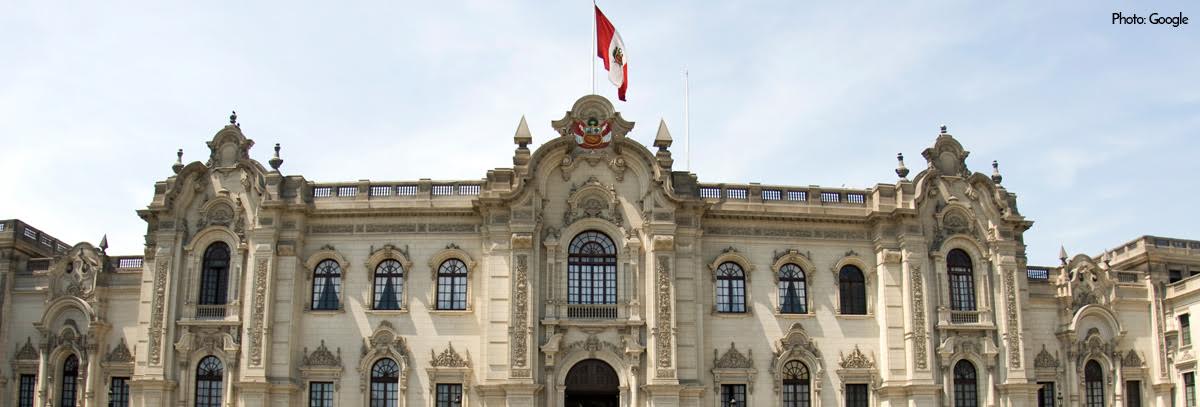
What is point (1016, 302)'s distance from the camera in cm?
4053

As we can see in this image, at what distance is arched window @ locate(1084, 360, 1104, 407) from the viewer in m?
42.0

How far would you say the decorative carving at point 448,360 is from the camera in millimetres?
38906

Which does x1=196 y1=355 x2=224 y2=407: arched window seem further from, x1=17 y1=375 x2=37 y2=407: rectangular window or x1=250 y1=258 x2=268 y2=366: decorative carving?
x1=17 y1=375 x2=37 y2=407: rectangular window

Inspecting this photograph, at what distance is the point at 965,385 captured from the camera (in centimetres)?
4003

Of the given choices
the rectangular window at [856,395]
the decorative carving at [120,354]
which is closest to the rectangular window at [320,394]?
the decorative carving at [120,354]

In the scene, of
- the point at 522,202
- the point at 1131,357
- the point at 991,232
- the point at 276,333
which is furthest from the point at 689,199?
the point at 1131,357

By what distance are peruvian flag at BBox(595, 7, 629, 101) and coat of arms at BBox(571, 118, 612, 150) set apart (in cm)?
200

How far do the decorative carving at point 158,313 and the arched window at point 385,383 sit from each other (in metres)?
7.03

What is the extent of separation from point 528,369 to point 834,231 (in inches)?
466

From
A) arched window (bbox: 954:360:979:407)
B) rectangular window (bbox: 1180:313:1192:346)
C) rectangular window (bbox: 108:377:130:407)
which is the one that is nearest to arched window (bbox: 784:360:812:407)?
arched window (bbox: 954:360:979:407)

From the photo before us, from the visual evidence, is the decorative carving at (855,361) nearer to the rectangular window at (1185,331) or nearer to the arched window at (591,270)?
the arched window at (591,270)

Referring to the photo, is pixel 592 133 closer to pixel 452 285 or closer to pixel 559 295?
pixel 559 295

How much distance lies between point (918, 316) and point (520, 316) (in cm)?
1344

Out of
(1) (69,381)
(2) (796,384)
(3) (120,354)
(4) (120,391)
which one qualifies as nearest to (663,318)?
(2) (796,384)
